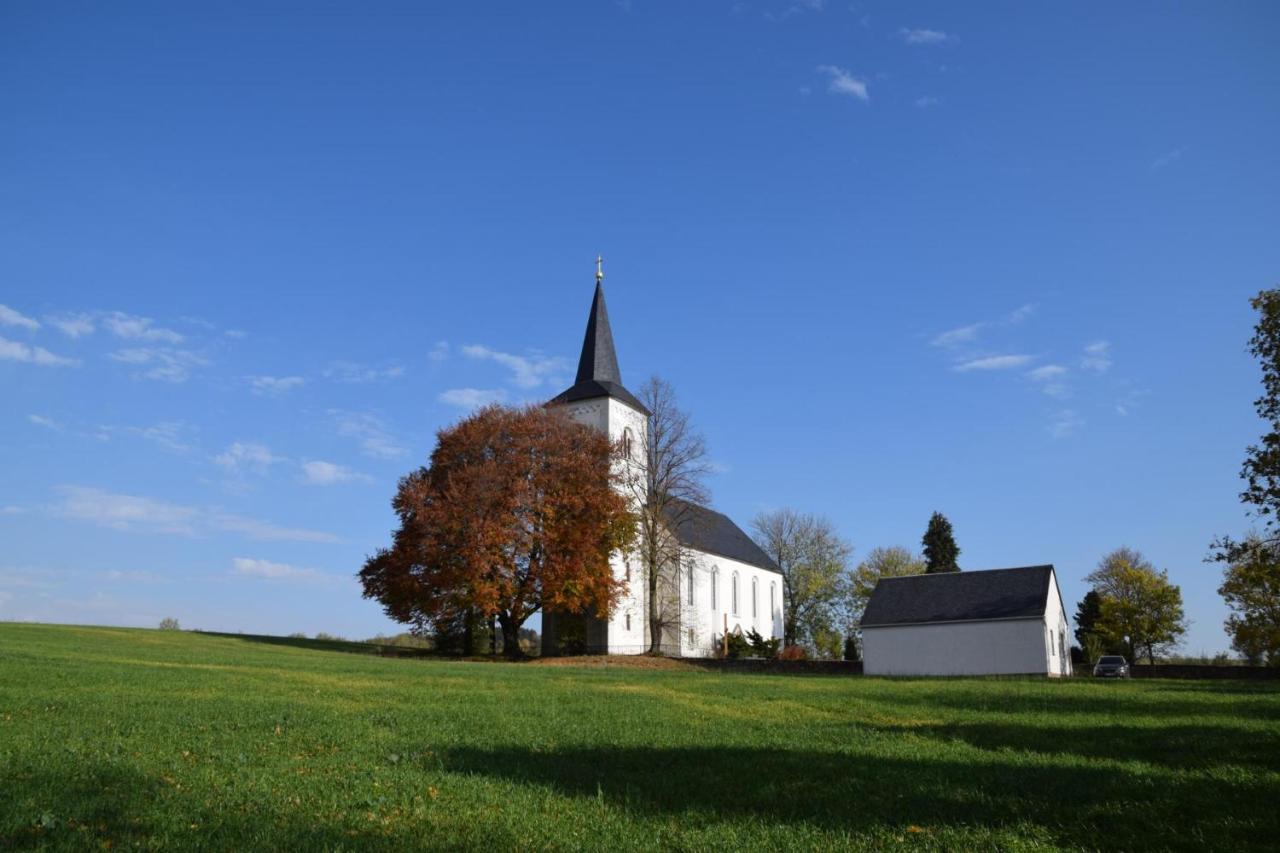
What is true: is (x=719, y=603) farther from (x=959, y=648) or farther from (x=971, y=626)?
(x=971, y=626)

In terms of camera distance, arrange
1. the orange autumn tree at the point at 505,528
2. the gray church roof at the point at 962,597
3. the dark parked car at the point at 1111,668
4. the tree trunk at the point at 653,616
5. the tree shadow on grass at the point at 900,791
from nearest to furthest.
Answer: the tree shadow on grass at the point at 900,791 → the orange autumn tree at the point at 505,528 → the gray church roof at the point at 962,597 → the dark parked car at the point at 1111,668 → the tree trunk at the point at 653,616

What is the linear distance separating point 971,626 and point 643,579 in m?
18.7

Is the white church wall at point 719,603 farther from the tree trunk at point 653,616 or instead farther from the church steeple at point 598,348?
the church steeple at point 598,348

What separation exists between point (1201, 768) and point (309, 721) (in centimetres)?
1125

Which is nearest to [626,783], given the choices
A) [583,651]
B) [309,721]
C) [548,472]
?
[309,721]

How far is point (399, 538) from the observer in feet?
159

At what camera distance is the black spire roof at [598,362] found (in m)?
61.2

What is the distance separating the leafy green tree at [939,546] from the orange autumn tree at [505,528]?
42518 mm

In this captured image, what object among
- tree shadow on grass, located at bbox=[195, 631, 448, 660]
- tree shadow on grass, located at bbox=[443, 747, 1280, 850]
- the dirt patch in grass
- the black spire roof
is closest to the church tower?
the black spire roof

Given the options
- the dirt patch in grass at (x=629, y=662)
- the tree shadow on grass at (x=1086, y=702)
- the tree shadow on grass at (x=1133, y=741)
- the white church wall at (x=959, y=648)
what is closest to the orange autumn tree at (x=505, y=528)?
the dirt patch in grass at (x=629, y=662)

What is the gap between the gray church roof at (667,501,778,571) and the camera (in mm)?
54875

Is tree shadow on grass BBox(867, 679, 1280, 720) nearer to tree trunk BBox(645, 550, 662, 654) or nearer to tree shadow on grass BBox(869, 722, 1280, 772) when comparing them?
tree shadow on grass BBox(869, 722, 1280, 772)

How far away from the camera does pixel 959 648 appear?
1891 inches

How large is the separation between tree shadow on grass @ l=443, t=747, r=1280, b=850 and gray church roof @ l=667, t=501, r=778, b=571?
137 ft
